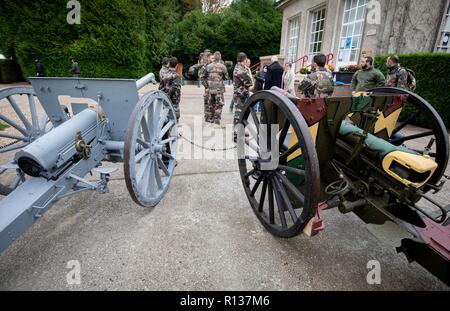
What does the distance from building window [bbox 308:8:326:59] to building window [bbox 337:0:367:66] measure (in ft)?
4.88

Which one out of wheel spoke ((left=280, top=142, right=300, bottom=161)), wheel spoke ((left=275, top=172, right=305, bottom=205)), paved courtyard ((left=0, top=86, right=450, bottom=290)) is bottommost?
paved courtyard ((left=0, top=86, right=450, bottom=290))

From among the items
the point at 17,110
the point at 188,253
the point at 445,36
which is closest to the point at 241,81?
the point at 17,110

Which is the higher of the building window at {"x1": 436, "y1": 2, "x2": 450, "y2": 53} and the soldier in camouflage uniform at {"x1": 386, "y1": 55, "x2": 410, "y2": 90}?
the building window at {"x1": 436, "y1": 2, "x2": 450, "y2": 53}

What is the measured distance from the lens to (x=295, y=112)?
5.67 feet

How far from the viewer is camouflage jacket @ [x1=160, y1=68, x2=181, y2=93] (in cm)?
570

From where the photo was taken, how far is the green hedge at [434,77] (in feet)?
20.5

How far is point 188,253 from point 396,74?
5608 mm

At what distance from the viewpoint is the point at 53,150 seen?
1.99 meters

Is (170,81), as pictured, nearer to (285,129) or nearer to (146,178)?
(146,178)

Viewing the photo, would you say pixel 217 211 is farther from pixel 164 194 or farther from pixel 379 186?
pixel 379 186

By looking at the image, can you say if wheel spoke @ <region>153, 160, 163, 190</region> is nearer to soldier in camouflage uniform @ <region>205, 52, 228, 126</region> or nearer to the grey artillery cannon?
the grey artillery cannon

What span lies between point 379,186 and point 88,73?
A: 1733 cm

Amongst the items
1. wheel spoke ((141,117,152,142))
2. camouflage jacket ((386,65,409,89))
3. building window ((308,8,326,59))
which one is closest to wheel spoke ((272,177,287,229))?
wheel spoke ((141,117,152,142))
